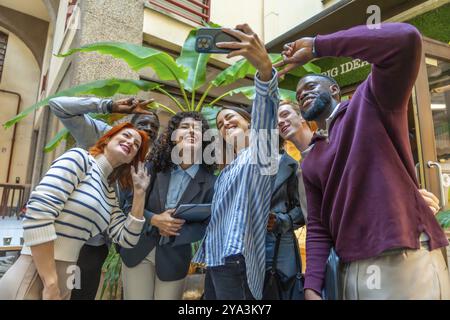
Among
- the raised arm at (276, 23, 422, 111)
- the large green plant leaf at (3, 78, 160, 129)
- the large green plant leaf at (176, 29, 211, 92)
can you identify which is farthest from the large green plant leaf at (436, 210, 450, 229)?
the large green plant leaf at (3, 78, 160, 129)

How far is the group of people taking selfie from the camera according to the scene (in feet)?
2.56

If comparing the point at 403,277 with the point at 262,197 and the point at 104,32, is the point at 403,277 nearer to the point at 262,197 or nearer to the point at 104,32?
the point at 262,197

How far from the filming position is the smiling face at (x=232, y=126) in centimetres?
131

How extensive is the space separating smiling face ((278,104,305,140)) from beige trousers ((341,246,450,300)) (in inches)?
28.5

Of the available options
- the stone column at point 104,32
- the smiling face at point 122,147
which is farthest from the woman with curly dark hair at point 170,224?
the stone column at point 104,32

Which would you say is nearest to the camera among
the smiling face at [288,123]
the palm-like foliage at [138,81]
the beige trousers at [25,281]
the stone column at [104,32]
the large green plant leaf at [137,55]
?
the beige trousers at [25,281]

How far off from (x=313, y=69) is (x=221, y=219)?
2393mm

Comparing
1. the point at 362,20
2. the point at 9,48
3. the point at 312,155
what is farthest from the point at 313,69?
the point at 9,48

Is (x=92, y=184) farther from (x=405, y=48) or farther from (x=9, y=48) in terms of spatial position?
(x=9, y=48)

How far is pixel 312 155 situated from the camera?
1.04m

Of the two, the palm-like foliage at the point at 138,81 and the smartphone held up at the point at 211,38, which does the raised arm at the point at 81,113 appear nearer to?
the palm-like foliage at the point at 138,81

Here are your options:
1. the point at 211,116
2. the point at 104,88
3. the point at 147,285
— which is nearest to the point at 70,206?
the point at 147,285

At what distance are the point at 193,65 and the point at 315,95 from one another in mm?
1736

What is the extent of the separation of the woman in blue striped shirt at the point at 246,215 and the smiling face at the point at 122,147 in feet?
1.42
